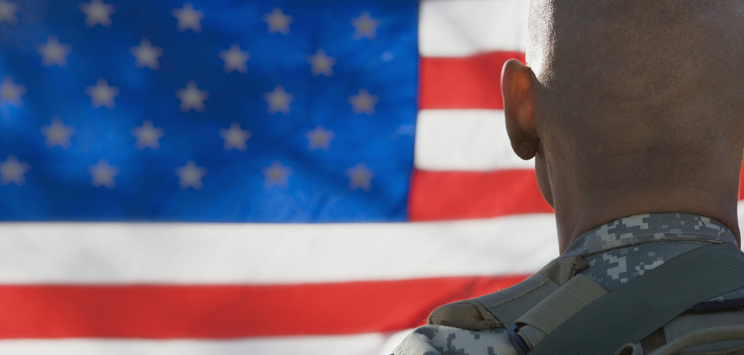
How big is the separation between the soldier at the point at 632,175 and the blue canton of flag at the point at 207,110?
0.87 m

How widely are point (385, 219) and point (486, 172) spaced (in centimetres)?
32

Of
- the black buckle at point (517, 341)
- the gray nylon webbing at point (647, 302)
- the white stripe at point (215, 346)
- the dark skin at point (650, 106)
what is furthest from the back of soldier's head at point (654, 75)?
the white stripe at point (215, 346)

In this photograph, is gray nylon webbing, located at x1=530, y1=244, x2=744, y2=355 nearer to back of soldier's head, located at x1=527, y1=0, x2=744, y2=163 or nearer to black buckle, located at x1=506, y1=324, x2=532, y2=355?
black buckle, located at x1=506, y1=324, x2=532, y2=355

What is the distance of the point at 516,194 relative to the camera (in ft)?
5.56

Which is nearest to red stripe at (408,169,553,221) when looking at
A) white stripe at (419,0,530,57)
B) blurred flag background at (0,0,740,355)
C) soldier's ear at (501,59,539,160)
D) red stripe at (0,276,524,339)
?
blurred flag background at (0,0,740,355)

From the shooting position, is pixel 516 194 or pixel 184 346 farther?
pixel 516 194

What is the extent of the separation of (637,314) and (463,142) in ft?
3.69

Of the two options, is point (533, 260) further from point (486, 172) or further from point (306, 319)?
point (306, 319)

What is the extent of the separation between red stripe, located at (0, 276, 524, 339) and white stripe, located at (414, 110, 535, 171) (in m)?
0.32

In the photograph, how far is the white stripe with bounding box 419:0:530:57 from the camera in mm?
1631

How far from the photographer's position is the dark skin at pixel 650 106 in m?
0.66

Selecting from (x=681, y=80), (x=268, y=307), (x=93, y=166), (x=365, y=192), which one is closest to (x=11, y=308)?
(x=93, y=166)

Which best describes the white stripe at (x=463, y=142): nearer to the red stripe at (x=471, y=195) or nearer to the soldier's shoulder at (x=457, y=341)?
the red stripe at (x=471, y=195)

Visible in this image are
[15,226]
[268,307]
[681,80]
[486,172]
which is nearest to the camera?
[681,80]
